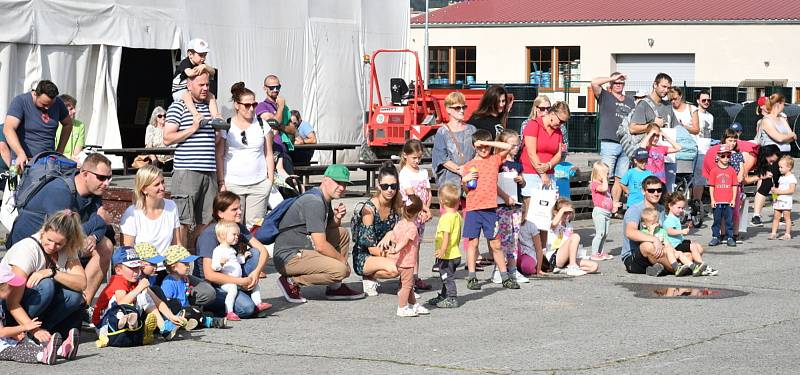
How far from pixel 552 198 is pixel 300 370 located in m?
5.09

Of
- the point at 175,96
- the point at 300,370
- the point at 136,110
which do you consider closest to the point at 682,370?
the point at 300,370

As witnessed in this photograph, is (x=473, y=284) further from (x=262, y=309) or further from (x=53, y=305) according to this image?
(x=53, y=305)

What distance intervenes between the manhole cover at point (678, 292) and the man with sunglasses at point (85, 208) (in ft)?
14.8

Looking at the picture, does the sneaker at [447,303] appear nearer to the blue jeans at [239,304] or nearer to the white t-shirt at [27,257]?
the blue jeans at [239,304]

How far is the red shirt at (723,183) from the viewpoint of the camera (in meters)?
14.7

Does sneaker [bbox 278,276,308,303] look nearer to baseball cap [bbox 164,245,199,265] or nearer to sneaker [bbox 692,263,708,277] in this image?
baseball cap [bbox 164,245,199,265]

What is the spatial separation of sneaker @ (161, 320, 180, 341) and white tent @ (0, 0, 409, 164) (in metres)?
10.9

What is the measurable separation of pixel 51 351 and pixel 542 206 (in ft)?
18.4

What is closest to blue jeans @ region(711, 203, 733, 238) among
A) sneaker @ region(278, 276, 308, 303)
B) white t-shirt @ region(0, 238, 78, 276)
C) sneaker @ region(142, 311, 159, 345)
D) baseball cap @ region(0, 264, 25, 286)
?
sneaker @ region(278, 276, 308, 303)

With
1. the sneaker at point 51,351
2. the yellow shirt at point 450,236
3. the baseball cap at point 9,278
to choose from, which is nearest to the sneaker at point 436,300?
the yellow shirt at point 450,236

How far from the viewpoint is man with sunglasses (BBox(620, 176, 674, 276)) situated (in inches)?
480

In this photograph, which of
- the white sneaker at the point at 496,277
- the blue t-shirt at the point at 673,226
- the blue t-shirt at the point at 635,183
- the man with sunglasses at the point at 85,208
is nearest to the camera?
the man with sunglasses at the point at 85,208

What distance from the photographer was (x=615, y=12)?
5584cm

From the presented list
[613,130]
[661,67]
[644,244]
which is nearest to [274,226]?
[644,244]
